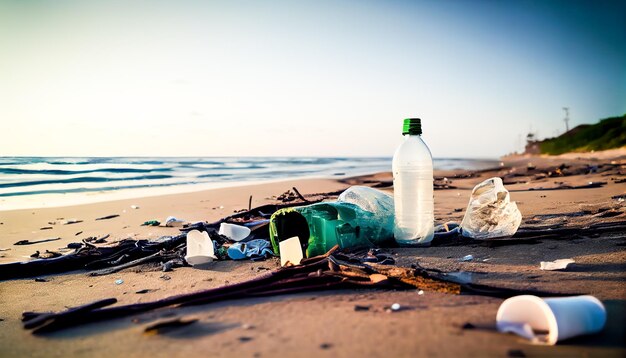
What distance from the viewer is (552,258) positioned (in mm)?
2865

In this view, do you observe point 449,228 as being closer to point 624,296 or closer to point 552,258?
point 552,258

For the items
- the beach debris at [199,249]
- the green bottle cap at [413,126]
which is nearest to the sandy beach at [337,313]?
the beach debris at [199,249]

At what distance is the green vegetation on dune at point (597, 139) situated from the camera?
37.2 meters

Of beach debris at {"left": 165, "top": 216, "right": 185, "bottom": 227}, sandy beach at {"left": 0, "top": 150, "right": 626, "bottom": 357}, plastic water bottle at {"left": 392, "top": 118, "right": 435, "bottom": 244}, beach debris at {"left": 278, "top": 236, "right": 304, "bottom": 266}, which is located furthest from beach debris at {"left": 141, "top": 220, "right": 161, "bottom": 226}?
plastic water bottle at {"left": 392, "top": 118, "right": 435, "bottom": 244}

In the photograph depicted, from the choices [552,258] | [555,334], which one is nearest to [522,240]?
[552,258]

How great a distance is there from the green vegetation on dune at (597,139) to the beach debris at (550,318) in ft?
130

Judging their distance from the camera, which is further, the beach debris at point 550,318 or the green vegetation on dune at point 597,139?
the green vegetation on dune at point 597,139

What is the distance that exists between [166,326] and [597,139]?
5085cm

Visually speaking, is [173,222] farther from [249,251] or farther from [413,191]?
[413,191]

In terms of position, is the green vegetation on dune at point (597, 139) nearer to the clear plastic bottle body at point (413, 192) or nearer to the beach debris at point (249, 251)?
the clear plastic bottle body at point (413, 192)

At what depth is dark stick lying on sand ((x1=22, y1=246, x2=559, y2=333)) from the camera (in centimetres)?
209

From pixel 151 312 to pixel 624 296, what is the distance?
2.34 meters

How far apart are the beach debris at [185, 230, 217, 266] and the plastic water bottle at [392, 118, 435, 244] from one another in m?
1.58

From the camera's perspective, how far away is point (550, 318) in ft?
5.19
